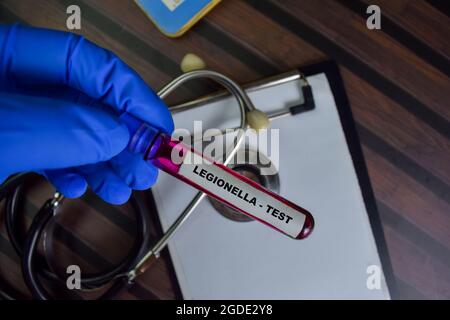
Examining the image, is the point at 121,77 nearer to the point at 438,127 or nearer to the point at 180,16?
the point at 180,16

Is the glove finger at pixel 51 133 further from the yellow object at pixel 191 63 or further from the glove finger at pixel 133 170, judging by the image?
the yellow object at pixel 191 63

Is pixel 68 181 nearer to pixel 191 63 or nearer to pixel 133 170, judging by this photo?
pixel 133 170

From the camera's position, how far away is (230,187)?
0.47 metres

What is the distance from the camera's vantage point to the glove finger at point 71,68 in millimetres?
537

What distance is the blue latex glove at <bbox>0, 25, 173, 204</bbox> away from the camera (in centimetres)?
47

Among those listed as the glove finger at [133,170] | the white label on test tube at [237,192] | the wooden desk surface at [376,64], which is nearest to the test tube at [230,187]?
the white label on test tube at [237,192]

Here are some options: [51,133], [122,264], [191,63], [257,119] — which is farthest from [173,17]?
[122,264]

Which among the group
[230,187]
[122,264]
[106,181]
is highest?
[230,187]

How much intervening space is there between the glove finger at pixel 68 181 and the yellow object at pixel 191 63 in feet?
0.96

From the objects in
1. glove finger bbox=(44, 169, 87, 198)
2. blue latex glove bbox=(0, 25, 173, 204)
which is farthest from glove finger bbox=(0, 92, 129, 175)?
glove finger bbox=(44, 169, 87, 198)

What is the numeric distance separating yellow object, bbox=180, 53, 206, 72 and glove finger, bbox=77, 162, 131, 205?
10.0 inches

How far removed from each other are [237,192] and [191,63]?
379 millimetres

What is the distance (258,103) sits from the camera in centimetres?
75

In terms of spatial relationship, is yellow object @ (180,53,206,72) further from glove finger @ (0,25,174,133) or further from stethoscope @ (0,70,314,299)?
glove finger @ (0,25,174,133)
